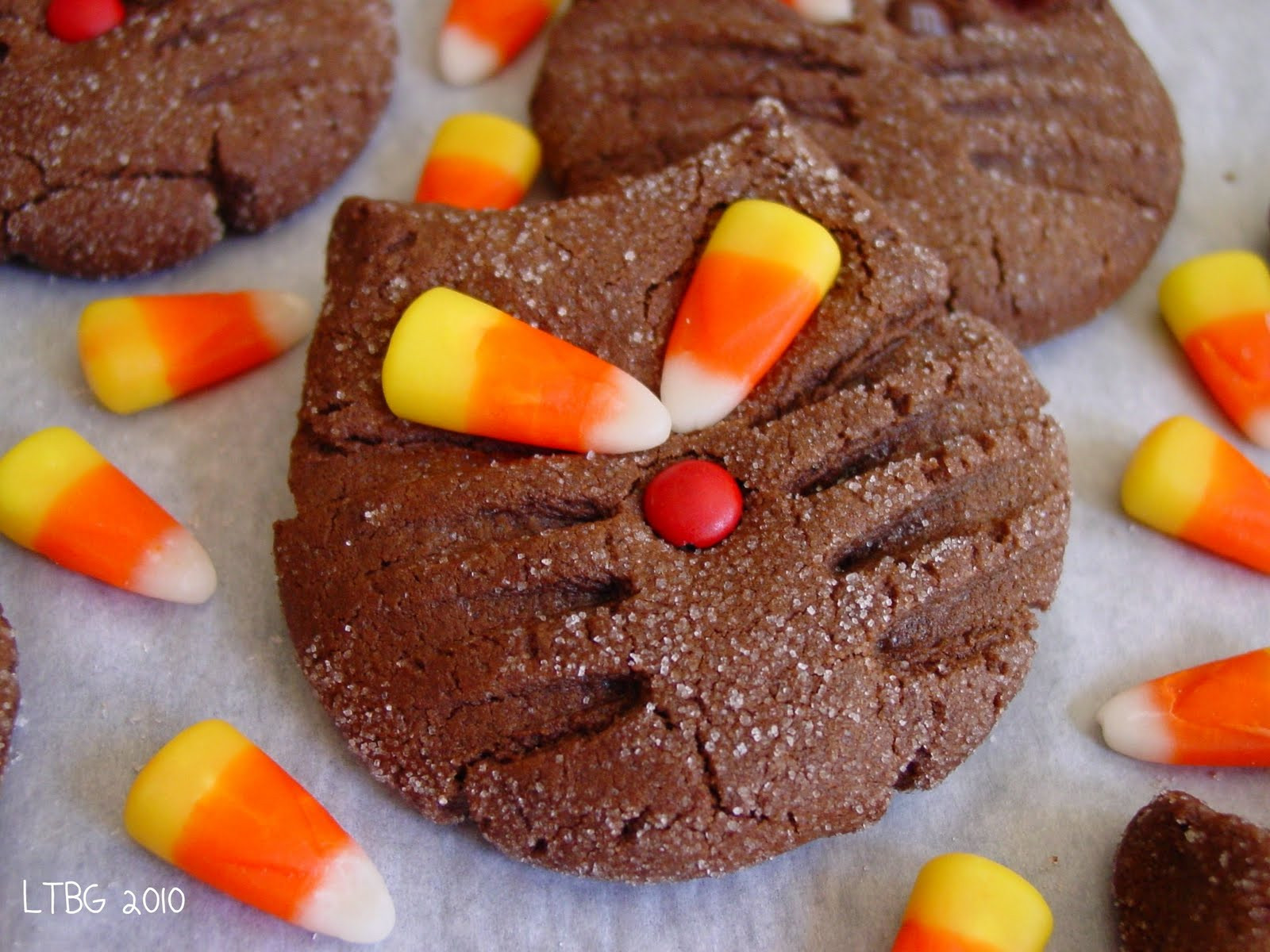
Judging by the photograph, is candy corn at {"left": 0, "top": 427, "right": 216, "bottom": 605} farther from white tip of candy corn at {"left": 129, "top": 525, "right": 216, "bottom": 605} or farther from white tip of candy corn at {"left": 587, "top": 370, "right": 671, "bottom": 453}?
white tip of candy corn at {"left": 587, "top": 370, "right": 671, "bottom": 453}

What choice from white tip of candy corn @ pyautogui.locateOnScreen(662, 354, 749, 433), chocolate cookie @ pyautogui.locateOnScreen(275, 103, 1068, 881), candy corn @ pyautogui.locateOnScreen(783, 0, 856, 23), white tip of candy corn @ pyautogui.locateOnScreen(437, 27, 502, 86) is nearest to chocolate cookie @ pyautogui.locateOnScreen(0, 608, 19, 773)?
chocolate cookie @ pyautogui.locateOnScreen(275, 103, 1068, 881)

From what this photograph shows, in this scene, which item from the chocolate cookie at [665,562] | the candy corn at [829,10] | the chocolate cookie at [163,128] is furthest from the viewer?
the candy corn at [829,10]

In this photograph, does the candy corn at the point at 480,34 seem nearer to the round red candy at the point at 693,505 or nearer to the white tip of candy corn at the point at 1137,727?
the round red candy at the point at 693,505

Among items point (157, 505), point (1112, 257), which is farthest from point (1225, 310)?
point (157, 505)

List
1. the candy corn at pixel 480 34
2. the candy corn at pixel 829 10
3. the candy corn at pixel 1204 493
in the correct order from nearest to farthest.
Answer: the candy corn at pixel 1204 493 → the candy corn at pixel 829 10 → the candy corn at pixel 480 34

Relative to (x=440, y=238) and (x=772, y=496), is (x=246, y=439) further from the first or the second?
(x=772, y=496)

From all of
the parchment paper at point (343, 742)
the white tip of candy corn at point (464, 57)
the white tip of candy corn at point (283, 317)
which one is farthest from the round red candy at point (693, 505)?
the white tip of candy corn at point (464, 57)
